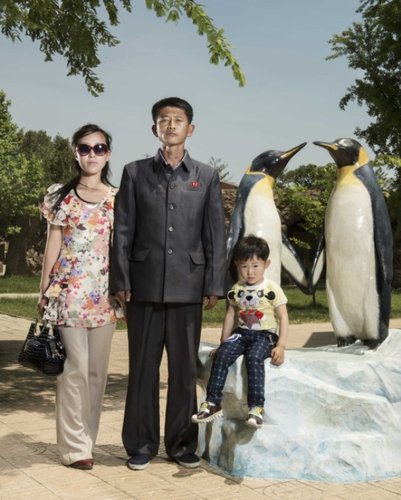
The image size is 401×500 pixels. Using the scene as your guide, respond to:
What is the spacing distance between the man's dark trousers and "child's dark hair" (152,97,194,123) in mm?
1067

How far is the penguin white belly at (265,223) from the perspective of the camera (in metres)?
5.19

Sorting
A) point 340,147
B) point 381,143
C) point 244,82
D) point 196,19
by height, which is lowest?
point 340,147

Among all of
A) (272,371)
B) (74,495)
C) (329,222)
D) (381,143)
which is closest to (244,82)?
(329,222)

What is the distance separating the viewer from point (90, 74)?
23.5ft

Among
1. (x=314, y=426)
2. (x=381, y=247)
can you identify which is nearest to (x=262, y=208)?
(x=381, y=247)

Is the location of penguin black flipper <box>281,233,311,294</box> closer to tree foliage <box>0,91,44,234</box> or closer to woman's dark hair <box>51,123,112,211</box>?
woman's dark hair <box>51,123,112,211</box>

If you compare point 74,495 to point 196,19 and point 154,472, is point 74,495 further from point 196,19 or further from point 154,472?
point 196,19

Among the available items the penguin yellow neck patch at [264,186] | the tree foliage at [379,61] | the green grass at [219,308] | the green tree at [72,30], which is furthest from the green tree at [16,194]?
the penguin yellow neck patch at [264,186]

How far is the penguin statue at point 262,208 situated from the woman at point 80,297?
1350 mm

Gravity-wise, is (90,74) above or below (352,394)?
above

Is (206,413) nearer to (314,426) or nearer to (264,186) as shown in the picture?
(314,426)

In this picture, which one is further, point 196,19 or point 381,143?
point 381,143

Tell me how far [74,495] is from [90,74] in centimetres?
476

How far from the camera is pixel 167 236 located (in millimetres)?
3846
